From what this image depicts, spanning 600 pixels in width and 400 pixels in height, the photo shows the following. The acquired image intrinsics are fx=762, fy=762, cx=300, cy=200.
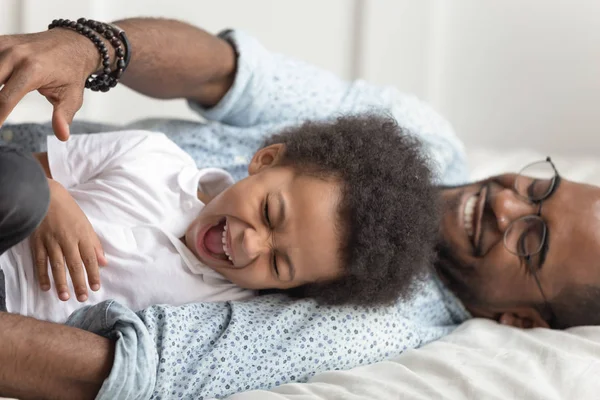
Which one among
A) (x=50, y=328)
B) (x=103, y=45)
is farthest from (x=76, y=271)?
(x=103, y=45)

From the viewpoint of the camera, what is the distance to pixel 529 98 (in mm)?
2482

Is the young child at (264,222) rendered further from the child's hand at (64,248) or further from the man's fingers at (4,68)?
the man's fingers at (4,68)

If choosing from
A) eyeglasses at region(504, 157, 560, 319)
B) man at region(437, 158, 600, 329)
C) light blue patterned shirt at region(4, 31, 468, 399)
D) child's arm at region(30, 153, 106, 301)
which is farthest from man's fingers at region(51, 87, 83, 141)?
eyeglasses at region(504, 157, 560, 319)

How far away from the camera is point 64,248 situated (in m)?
1.06

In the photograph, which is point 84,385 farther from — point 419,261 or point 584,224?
point 584,224

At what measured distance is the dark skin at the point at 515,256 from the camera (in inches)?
55.5

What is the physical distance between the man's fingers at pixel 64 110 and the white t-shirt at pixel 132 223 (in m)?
0.19

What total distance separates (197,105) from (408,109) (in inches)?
19.5

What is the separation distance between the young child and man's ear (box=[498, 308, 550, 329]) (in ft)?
0.84

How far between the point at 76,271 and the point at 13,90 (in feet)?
0.88

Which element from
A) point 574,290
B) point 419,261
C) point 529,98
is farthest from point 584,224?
point 529,98

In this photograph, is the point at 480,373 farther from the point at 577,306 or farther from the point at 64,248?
the point at 64,248

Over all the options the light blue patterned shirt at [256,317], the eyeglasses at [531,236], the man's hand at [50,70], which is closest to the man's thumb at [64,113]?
the man's hand at [50,70]

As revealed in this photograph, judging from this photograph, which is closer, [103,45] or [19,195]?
[19,195]
